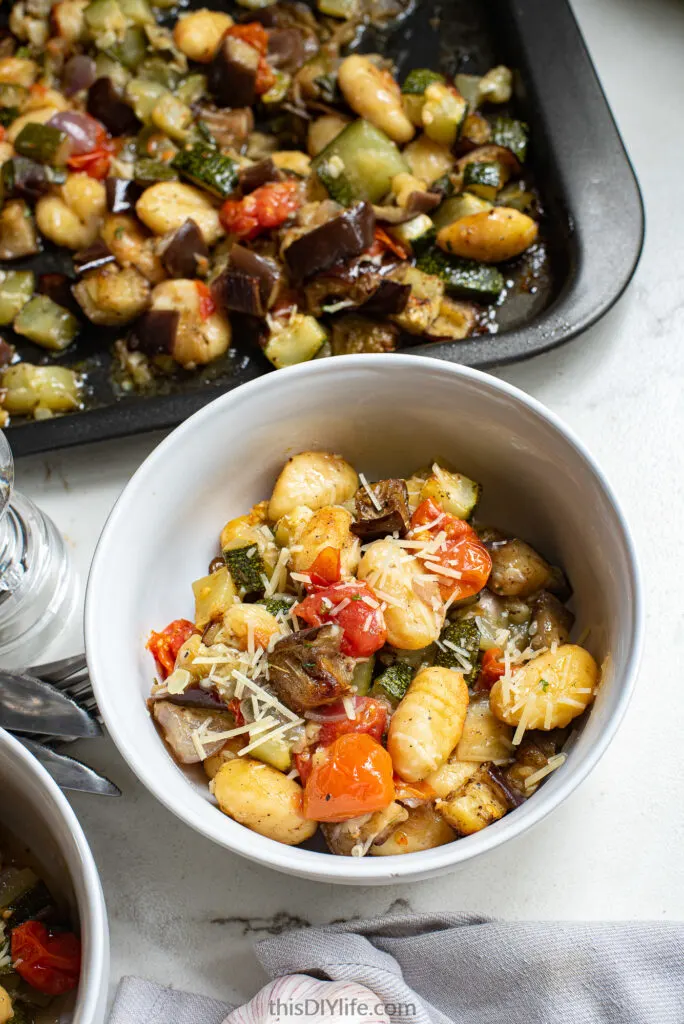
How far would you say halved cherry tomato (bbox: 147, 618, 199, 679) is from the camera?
1447 mm

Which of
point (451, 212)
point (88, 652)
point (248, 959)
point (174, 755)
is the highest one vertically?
point (451, 212)

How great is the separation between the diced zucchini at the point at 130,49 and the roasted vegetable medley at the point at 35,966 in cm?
170

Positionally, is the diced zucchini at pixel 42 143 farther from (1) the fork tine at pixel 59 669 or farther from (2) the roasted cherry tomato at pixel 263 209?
(1) the fork tine at pixel 59 669

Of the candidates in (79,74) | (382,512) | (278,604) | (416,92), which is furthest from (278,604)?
(79,74)

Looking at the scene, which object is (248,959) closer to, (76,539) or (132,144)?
(76,539)

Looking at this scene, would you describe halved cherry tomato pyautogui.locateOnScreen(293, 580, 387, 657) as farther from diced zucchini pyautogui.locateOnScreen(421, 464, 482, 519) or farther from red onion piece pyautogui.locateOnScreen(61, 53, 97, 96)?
red onion piece pyautogui.locateOnScreen(61, 53, 97, 96)

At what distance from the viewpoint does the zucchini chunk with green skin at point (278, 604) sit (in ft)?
4.59

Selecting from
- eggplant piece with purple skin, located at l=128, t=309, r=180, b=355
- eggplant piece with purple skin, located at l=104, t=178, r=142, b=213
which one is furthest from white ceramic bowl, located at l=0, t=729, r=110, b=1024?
eggplant piece with purple skin, located at l=104, t=178, r=142, b=213

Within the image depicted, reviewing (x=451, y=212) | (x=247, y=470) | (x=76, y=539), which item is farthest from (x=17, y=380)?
(x=451, y=212)

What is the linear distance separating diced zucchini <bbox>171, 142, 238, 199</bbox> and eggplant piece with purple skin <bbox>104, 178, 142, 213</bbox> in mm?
105

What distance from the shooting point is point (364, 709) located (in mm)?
1322

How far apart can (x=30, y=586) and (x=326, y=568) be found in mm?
587

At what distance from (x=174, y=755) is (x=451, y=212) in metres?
1.13

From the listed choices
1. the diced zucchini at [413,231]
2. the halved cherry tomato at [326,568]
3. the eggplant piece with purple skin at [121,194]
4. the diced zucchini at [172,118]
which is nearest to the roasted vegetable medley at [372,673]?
the halved cherry tomato at [326,568]
